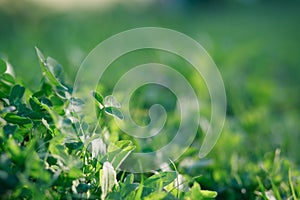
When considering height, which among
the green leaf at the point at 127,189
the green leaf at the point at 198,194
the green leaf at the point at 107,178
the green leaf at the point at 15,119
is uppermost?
the green leaf at the point at 15,119

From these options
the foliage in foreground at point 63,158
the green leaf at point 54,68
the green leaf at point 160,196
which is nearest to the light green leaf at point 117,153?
the foliage in foreground at point 63,158

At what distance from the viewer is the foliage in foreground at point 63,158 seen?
0.92 m

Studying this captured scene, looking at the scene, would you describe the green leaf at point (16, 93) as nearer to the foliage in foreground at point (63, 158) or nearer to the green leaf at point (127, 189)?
the foliage in foreground at point (63, 158)

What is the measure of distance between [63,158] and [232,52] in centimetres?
249

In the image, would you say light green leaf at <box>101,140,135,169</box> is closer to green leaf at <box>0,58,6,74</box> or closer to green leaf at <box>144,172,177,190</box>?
green leaf at <box>144,172,177,190</box>

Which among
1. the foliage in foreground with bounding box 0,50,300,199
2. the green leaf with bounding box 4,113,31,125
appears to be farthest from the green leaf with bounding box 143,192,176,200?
the green leaf with bounding box 4,113,31,125

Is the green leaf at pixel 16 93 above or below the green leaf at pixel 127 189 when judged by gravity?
above

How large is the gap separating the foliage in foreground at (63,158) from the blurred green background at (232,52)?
39cm

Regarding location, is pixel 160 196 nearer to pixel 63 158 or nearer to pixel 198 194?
pixel 198 194

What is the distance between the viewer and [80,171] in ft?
3.16

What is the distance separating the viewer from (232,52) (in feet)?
10.8

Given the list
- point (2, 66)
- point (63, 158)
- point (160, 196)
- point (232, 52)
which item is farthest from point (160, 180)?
point (232, 52)

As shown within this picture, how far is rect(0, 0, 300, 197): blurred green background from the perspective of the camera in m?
1.97

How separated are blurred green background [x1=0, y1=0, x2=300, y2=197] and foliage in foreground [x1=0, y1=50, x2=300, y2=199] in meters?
0.39
